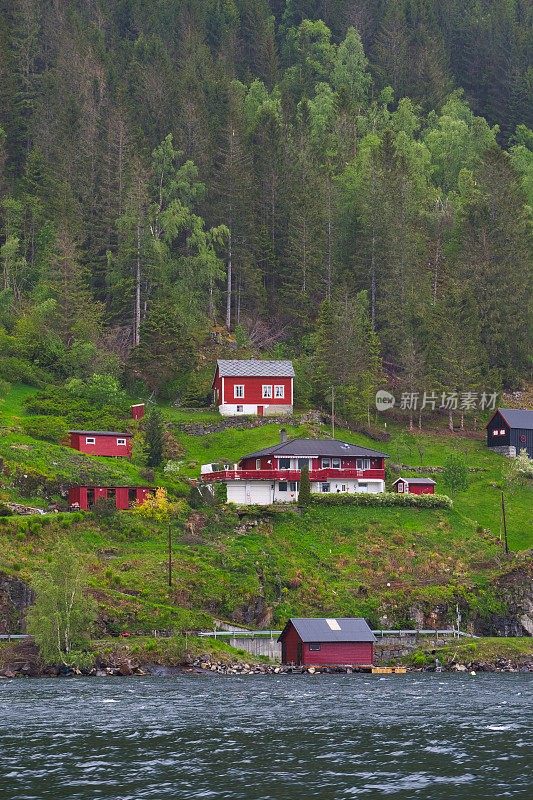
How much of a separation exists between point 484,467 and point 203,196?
48553 mm

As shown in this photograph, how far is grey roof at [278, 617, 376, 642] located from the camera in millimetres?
82250

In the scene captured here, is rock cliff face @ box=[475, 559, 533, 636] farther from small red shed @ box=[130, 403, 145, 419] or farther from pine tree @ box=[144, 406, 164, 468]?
small red shed @ box=[130, 403, 145, 419]

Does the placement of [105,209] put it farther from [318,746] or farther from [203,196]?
[318,746]

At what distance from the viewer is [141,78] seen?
167250 millimetres

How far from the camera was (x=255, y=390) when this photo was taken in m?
123

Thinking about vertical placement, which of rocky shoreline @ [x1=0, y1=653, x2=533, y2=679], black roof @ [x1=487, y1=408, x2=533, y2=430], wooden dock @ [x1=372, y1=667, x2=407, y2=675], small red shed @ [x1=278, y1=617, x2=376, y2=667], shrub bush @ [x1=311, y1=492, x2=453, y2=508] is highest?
black roof @ [x1=487, y1=408, x2=533, y2=430]

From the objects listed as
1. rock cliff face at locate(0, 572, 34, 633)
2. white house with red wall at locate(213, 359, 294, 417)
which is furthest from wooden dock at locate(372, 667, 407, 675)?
white house with red wall at locate(213, 359, 294, 417)

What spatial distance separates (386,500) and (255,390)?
23.2 m

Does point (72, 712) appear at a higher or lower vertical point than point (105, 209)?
lower

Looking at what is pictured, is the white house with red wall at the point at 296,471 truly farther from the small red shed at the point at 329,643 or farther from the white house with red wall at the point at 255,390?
the small red shed at the point at 329,643

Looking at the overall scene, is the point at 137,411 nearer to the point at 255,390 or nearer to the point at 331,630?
the point at 255,390

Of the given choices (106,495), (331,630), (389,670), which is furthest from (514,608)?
(106,495)

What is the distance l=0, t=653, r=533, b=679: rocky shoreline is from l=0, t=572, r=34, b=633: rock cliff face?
4904mm

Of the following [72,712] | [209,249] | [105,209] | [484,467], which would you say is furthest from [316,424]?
[72,712]
